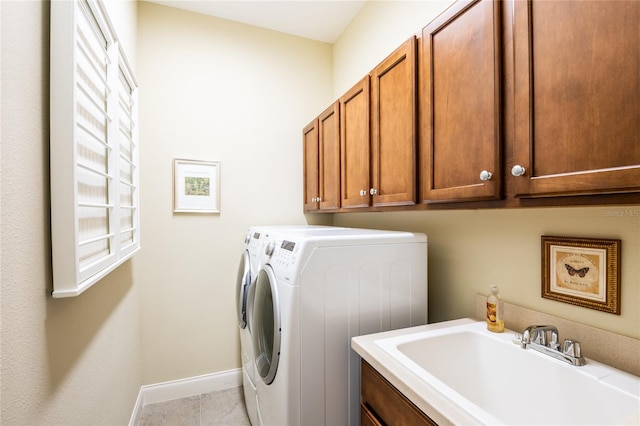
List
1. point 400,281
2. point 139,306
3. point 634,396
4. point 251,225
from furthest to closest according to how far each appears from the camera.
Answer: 1. point 251,225
2. point 139,306
3. point 400,281
4. point 634,396

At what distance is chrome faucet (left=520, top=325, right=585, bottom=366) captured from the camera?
0.92 meters

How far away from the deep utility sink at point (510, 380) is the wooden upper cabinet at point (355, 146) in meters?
0.76

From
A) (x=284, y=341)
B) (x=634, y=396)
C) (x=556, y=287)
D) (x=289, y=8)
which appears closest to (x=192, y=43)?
(x=289, y=8)

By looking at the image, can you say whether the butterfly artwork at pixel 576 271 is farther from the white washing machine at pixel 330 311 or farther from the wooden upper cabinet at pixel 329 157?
the wooden upper cabinet at pixel 329 157

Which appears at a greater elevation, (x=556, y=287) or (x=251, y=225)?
(x=251, y=225)

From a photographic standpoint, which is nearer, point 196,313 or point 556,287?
point 556,287

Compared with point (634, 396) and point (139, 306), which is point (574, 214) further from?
point (139, 306)

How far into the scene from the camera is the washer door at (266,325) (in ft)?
4.28

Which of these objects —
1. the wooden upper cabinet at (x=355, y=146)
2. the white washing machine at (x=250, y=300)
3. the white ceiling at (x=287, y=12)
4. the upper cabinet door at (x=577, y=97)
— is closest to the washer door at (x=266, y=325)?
the white washing machine at (x=250, y=300)

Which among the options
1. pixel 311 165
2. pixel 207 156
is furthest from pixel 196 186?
pixel 311 165

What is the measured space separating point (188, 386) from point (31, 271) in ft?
6.56

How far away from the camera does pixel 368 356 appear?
1063mm

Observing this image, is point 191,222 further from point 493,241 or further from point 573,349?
point 573,349

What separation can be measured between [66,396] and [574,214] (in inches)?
69.0
